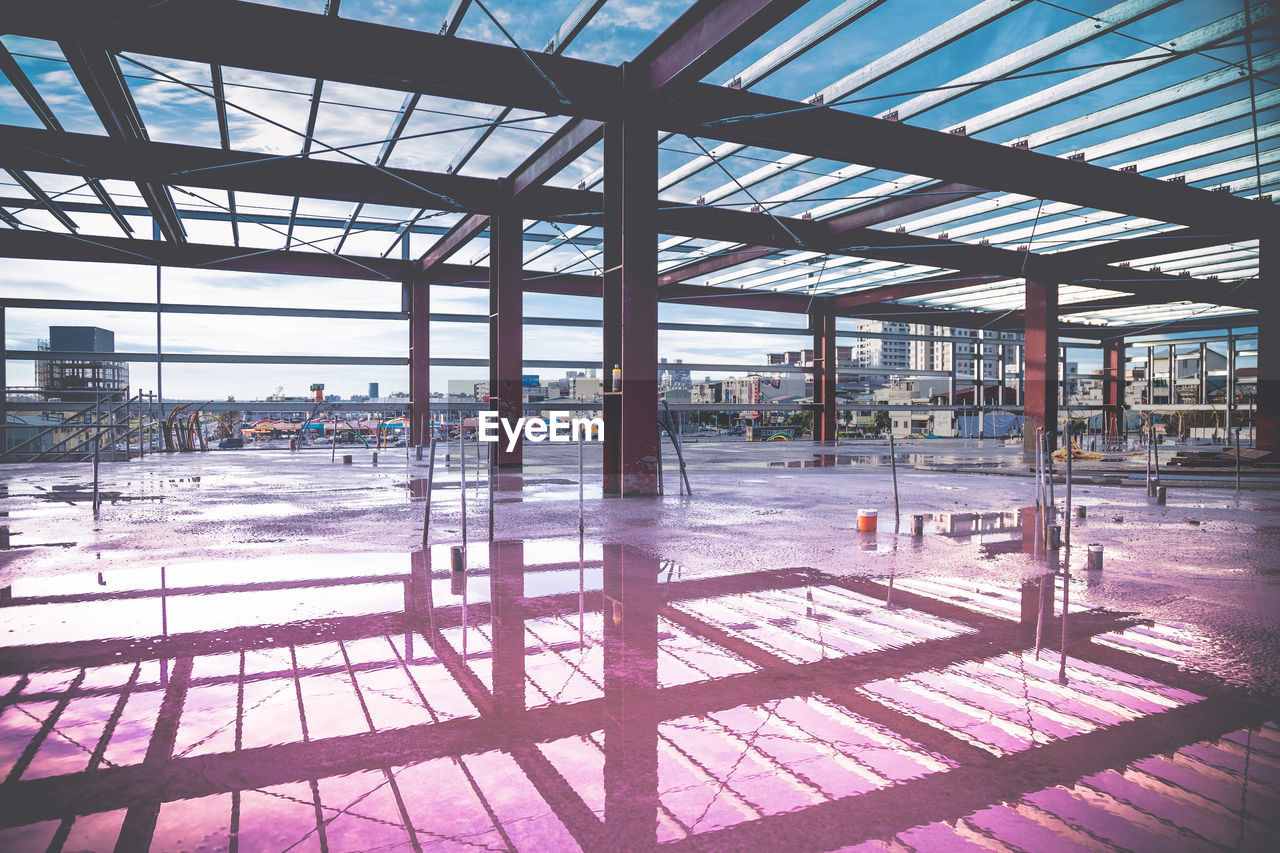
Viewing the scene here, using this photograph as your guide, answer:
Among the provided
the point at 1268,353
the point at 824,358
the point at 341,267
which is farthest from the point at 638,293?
the point at 824,358

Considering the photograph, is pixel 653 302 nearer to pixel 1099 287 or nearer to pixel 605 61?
pixel 605 61

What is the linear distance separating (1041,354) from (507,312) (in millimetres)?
19767

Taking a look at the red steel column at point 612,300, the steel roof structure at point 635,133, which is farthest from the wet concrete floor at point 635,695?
the steel roof structure at point 635,133

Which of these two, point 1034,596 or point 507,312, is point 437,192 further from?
point 1034,596

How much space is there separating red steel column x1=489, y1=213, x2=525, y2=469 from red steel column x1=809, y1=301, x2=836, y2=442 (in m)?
19.4

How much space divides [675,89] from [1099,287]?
23.3 metres

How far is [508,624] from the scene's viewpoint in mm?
4672

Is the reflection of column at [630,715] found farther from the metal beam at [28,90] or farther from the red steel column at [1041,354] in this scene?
the red steel column at [1041,354]

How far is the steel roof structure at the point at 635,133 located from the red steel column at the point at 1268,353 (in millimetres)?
94

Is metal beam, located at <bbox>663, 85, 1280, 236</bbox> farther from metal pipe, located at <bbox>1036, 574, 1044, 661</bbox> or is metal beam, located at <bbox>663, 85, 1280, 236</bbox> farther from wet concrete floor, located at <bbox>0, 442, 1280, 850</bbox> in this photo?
metal pipe, located at <bbox>1036, 574, 1044, 661</bbox>

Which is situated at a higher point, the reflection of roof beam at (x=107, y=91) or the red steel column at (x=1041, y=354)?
the reflection of roof beam at (x=107, y=91)

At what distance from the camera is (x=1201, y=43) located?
11023mm

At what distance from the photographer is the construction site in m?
2.75

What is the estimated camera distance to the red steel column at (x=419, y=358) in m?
27.6
